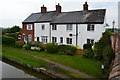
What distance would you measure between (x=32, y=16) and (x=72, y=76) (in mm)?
26936

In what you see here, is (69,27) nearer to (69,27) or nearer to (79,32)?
(69,27)

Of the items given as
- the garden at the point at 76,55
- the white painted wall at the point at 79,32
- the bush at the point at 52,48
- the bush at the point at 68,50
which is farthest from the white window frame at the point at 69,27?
the bush at the point at 52,48

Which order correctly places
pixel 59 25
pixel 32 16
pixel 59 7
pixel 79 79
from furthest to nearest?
pixel 32 16 → pixel 59 7 → pixel 59 25 → pixel 79 79

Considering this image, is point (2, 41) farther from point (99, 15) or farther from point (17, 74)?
point (99, 15)

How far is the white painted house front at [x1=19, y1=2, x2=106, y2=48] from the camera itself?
82.2ft

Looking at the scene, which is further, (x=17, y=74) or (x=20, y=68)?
(x=20, y=68)

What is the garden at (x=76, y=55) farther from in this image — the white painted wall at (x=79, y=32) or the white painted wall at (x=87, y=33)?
the white painted wall at (x=79, y=32)

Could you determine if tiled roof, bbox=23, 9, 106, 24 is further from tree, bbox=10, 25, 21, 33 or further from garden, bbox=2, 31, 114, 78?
tree, bbox=10, 25, 21, 33

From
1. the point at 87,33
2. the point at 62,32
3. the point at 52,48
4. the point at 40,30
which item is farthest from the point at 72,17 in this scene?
the point at 52,48

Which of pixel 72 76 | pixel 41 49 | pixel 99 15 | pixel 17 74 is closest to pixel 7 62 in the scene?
pixel 17 74

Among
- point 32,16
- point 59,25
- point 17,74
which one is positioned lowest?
point 17,74

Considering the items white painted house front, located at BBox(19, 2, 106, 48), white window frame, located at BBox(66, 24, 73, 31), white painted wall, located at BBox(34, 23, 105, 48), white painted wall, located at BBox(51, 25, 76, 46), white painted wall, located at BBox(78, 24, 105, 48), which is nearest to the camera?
white painted wall, located at BBox(78, 24, 105, 48)

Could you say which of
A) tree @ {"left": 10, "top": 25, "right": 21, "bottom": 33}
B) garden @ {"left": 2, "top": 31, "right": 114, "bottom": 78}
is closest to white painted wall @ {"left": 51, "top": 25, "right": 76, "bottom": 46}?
garden @ {"left": 2, "top": 31, "right": 114, "bottom": 78}

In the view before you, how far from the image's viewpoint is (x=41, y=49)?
2450 centimetres
